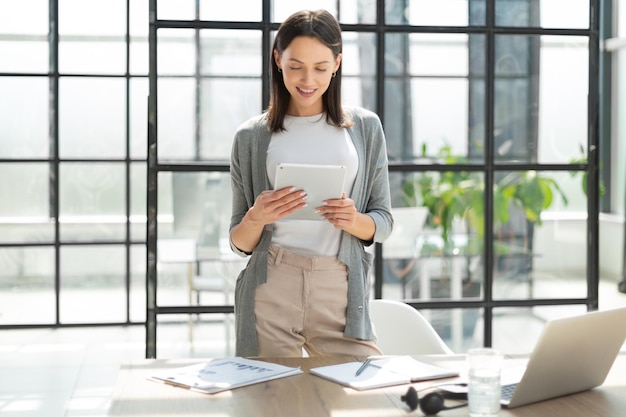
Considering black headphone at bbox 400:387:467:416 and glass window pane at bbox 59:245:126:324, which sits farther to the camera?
glass window pane at bbox 59:245:126:324

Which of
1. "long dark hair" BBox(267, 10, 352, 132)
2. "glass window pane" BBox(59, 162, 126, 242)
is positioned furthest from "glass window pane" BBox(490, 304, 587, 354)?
"glass window pane" BBox(59, 162, 126, 242)

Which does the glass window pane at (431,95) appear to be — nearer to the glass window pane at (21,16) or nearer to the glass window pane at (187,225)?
the glass window pane at (187,225)

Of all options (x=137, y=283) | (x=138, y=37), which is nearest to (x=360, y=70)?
(x=138, y=37)

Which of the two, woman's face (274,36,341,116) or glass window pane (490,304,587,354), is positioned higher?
woman's face (274,36,341,116)

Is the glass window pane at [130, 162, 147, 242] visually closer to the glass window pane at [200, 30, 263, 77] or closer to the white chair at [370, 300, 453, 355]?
the glass window pane at [200, 30, 263, 77]

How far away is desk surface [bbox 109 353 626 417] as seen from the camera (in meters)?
1.83

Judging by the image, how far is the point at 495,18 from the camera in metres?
3.66

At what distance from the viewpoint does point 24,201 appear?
7.32 metres

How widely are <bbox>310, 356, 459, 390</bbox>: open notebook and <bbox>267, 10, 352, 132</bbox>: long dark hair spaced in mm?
739

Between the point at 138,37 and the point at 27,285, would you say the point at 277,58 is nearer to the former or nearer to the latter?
the point at 138,37

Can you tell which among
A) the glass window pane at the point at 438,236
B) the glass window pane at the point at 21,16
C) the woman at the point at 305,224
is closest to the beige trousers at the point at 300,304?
the woman at the point at 305,224

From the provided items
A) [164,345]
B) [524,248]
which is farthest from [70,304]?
[524,248]

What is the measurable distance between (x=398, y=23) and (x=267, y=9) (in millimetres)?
506

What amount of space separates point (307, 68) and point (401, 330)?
91cm
